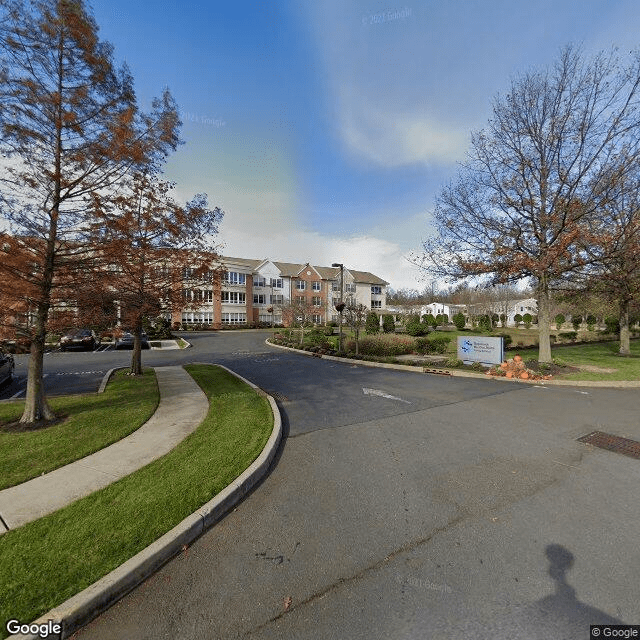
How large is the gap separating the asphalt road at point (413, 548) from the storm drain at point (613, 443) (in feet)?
0.95

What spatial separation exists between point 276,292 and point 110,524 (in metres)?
51.3

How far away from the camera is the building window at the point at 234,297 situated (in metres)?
46.8

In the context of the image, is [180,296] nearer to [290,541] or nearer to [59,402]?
[59,402]

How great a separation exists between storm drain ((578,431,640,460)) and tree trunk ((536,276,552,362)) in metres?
8.65

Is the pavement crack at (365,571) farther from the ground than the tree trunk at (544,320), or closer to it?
closer to it

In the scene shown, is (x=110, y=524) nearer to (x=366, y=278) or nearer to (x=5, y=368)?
(x=5, y=368)

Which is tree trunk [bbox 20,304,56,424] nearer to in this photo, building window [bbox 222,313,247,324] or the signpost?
the signpost

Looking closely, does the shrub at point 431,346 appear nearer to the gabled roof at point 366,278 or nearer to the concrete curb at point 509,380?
the concrete curb at point 509,380

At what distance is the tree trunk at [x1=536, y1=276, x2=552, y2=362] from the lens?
1367 cm

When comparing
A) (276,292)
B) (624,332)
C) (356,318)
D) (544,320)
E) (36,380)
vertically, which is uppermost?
(276,292)

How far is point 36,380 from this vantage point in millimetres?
6309

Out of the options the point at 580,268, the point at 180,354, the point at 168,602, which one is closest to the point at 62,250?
the point at 168,602

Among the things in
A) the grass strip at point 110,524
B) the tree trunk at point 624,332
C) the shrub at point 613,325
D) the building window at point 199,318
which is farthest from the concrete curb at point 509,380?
the building window at point 199,318

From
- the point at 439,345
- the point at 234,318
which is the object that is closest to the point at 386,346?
the point at 439,345
